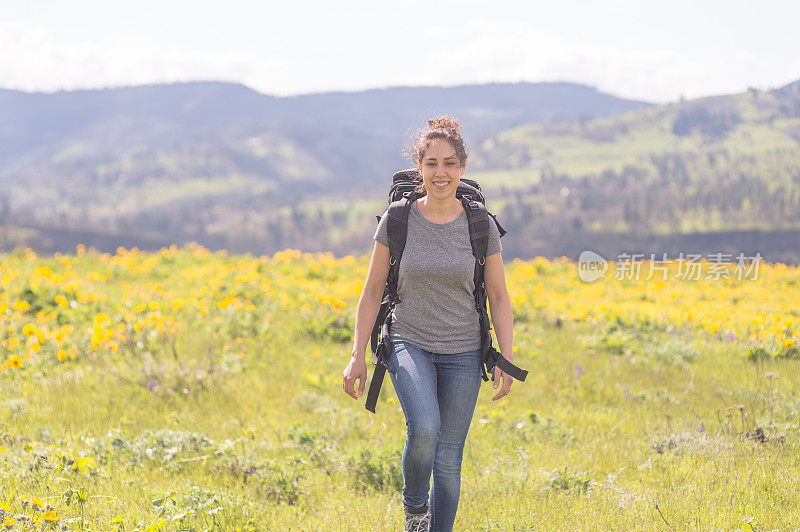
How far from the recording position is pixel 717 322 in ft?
33.6

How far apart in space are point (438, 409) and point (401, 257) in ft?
3.16

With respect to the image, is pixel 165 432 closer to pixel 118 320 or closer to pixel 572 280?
pixel 118 320

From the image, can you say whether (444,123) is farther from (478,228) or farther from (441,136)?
(478,228)

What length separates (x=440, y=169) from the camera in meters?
3.74

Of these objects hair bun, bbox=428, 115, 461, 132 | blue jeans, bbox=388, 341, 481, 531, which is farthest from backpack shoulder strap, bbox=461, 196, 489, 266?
blue jeans, bbox=388, 341, 481, 531

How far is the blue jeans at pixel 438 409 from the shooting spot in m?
3.59

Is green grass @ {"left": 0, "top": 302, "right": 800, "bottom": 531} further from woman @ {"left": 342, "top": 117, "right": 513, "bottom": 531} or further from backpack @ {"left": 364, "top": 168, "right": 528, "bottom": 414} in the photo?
backpack @ {"left": 364, "top": 168, "right": 528, "bottom": 414}

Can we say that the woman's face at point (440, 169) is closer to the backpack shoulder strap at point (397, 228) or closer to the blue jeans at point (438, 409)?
the backpack shoulder strap at point (397, 228)

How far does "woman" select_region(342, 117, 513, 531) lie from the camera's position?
372 centimetres

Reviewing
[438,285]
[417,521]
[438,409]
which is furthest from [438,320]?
[417,521]

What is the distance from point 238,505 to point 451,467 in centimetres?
162

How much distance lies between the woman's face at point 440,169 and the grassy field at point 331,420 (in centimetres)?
235

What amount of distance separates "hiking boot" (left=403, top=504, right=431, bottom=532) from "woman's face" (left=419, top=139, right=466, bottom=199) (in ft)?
6.52

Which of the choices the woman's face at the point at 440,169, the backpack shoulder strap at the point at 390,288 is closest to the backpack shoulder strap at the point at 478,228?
the woman's face at the point at 440,169
